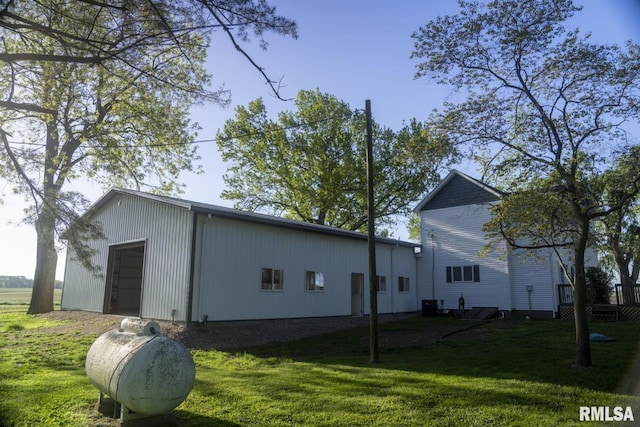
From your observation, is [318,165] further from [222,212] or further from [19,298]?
[19,298]

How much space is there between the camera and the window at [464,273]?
22.8 metres

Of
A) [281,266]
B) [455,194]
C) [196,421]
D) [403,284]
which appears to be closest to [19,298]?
[281,266]

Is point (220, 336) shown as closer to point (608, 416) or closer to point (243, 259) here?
point (243, 259)

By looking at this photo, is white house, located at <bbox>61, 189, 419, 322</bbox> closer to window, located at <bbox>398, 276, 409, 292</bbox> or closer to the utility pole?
window, located at <bbox>398, 276, 409, 292</bbox>

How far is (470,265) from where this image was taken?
23.0 meters

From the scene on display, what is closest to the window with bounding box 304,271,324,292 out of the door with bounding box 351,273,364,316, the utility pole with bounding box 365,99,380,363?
the door with bounding box 351,273,364,316

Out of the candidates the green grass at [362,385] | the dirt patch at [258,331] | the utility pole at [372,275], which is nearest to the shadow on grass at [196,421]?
the green grass at [362,385]

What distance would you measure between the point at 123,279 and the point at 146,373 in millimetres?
A: 18128

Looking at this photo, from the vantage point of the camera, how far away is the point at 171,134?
22234 millimetres

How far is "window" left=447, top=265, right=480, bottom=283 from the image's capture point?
2281 centimetres

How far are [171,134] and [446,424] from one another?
20.1 metres

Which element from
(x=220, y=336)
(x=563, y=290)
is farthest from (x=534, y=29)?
(x=563, y=290)

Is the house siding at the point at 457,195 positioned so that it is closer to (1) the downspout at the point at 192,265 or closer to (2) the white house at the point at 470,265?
(2) the white house at the point at 470,265

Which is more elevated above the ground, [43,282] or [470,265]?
[470,265]
